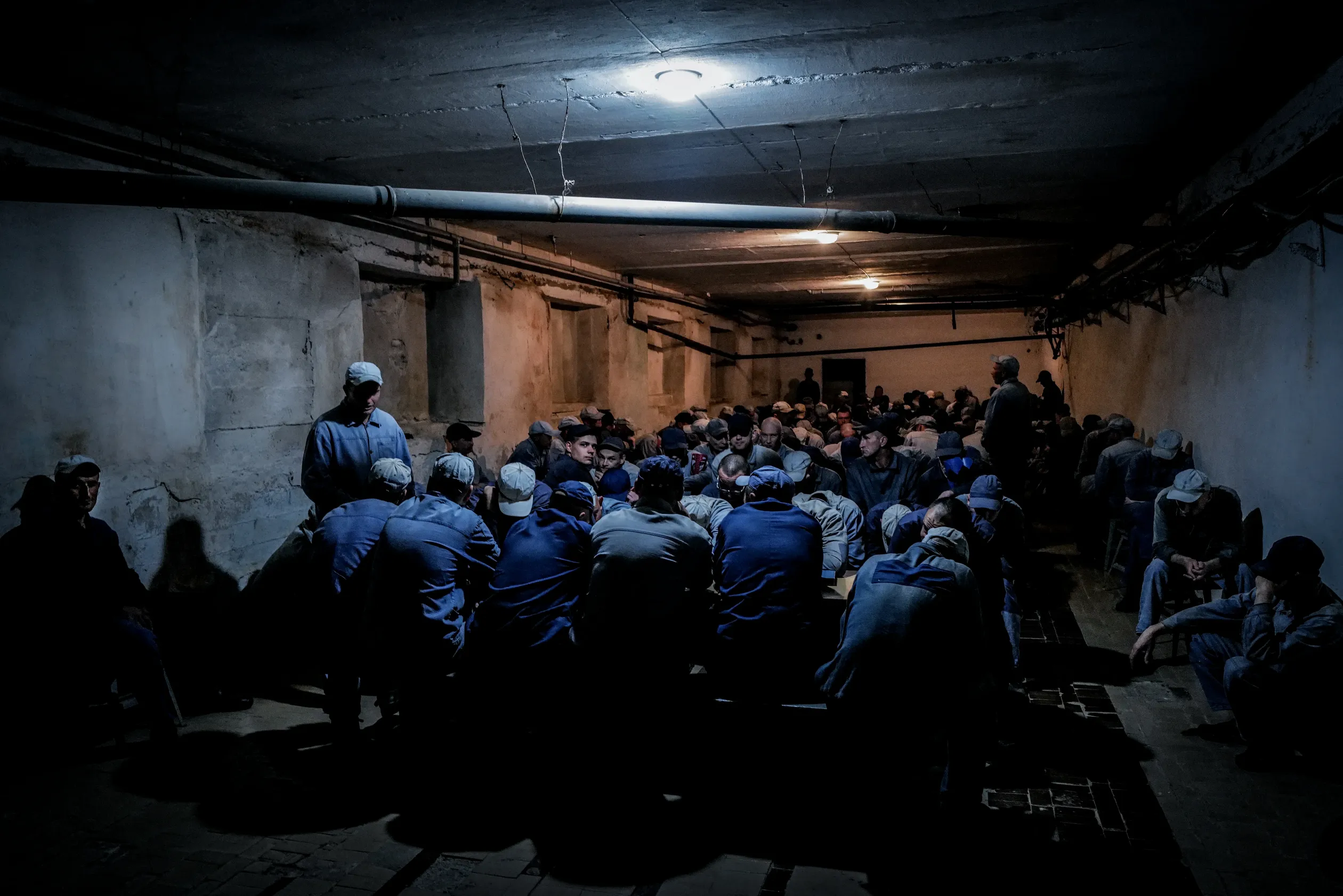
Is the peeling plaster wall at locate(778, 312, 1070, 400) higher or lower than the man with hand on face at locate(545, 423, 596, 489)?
higher

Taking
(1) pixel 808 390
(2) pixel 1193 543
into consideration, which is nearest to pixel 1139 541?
(2) pixel 1193 543

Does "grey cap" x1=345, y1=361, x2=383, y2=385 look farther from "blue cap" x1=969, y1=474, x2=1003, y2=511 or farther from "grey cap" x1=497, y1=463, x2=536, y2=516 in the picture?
"blue cap" x1=969, y1=474, x2=1003, y2=511

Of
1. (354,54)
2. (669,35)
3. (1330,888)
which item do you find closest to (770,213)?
(669,35)

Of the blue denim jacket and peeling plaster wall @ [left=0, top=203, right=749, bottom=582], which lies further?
peeling plaster wall @ [left=0, top=203, right=749, bottom=582]

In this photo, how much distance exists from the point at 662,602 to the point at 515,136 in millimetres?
4128

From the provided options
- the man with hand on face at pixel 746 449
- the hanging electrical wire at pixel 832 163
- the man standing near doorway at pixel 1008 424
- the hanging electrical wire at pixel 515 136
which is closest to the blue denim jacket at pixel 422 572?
the man with hand on face at pixel 746 449

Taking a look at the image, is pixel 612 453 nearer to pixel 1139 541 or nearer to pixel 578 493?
pixel 578 493

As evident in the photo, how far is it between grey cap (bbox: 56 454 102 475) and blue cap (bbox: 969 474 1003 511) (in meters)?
5.88

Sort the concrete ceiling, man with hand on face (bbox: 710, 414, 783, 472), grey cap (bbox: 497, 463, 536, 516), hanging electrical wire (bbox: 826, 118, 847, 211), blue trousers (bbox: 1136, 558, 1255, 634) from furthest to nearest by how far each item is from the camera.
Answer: man with hand on face (bbox: 710, 414, 783, 472) < blue trousers (bbox: 1136, 558, 1255, 634) < hanging electrical wire (bbox: 826, 118, 847, 211) < grey cap (bbox: 497, 463, 536, 516) < the concrete ceiling

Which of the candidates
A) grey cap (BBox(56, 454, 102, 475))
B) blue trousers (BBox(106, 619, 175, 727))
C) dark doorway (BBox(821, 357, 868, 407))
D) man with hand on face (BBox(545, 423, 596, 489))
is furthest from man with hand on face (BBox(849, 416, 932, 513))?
dark doorway (BBox(821, 357, 868, 407))

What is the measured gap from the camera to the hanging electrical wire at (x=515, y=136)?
5805 mm

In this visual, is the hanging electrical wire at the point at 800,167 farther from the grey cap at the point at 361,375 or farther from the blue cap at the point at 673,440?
the grey cap at the point at 361,375

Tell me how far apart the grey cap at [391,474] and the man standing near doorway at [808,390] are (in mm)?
17809

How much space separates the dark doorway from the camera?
2553 cm
